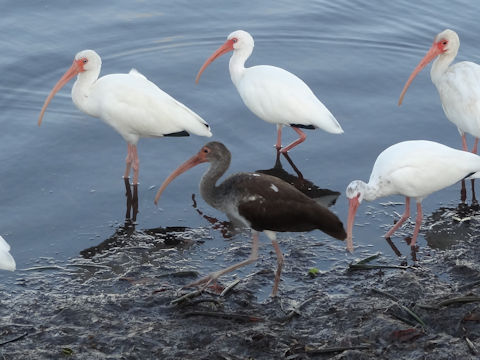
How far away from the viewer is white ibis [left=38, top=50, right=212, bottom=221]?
936cm

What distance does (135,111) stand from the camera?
30.6ft

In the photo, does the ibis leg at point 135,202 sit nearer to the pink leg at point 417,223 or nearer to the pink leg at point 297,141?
the pink leg at point 297,141

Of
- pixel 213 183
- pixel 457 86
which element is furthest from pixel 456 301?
pixel 457 86

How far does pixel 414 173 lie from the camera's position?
8.06m

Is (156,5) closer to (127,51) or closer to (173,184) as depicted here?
(127,51)

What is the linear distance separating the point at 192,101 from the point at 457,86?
3375mm

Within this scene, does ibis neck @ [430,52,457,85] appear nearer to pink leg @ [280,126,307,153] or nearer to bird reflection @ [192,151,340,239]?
pink leg @ [280,126,307,153]

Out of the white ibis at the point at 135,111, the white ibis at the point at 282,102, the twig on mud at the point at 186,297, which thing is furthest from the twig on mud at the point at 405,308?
the white ibis at the point at 135,111

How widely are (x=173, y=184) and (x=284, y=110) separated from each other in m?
1.59

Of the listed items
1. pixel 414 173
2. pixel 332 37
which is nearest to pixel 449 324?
pixel 414 173

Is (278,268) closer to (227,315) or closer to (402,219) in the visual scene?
(227,315)

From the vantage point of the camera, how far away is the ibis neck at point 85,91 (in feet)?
31.7

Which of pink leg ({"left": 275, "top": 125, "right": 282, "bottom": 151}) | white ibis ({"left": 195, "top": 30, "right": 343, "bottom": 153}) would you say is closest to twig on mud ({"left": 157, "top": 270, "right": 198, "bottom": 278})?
white ibis ({"left": 195, "top": 30, "right": 343, "bottom": 153})

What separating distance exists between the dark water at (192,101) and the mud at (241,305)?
27 centimetres
